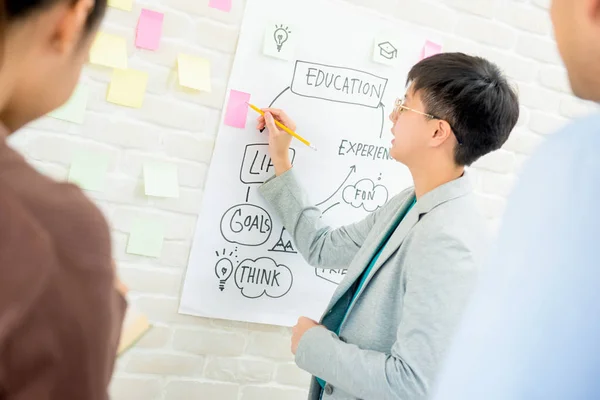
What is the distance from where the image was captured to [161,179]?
1426 millimetres

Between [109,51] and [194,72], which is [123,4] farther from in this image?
[194,72]

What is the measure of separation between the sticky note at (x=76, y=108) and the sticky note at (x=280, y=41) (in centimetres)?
44

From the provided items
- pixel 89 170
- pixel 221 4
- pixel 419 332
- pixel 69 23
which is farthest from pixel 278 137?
pixel 69 23

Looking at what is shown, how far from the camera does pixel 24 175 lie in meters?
0.50

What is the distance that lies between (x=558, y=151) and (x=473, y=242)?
0.78 meters

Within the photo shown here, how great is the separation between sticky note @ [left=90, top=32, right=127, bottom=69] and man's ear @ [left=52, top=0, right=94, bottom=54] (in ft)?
2.58

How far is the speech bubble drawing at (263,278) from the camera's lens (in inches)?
60.9

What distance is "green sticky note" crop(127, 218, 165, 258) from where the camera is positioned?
1.43 m

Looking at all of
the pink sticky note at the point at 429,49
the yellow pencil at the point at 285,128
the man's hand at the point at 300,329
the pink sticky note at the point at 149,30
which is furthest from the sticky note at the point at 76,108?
the pink sticky note at the point at 429,49

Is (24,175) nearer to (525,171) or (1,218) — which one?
(1,218)

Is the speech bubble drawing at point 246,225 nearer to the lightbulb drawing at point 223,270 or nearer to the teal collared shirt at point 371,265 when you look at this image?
the lightbulb drawing at point 223,270

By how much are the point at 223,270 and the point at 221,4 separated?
2.14 feet

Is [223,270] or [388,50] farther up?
[388,50]

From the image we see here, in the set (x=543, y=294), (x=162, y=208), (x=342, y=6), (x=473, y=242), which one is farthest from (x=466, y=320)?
(x=342, y=6)
